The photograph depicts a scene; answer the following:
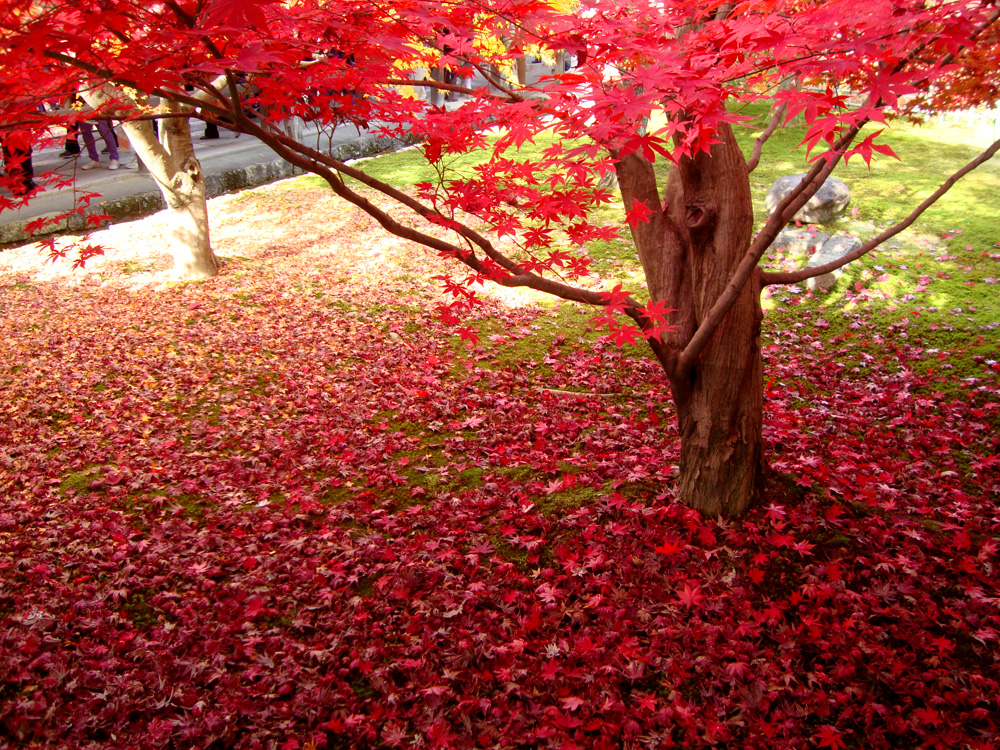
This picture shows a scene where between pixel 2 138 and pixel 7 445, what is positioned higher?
pixel 2 138

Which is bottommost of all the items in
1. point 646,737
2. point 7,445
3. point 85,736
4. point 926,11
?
point 646,737

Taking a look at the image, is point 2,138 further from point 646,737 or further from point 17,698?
point 646,737

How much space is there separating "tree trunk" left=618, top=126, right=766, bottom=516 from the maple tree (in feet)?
0.04

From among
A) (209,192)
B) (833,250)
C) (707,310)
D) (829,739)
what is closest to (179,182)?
(209,192)

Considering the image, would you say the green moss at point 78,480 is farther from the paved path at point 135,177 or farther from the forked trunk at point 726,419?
the paved path at point 135,177

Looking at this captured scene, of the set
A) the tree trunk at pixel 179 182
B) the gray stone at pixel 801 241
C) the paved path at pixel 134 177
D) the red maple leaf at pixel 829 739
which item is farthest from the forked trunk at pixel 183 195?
the red maple leaf at pixel 829 739

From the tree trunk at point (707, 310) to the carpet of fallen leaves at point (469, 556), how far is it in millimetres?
333

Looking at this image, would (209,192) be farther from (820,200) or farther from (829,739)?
(829,739)

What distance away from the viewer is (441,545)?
4.13 m

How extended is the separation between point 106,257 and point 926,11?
1066 centimetres

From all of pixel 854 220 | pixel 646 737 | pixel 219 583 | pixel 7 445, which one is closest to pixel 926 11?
pixel 646 737

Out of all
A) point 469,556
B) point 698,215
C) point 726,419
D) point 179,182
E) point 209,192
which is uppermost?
point 179,182

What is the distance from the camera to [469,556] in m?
3.96

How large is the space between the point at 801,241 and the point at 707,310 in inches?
270
